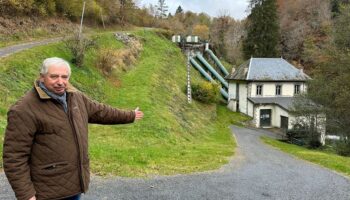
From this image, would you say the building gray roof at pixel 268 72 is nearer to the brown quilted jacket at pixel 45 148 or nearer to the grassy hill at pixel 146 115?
the grassy hill at pixel 146 115

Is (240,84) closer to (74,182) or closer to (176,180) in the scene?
(176,180)

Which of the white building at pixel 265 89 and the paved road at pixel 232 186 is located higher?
the white building at pixel 265 89

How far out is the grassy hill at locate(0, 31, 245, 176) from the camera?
10.9m

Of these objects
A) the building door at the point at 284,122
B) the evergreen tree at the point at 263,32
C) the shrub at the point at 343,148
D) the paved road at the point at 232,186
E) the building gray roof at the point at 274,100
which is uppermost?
the evergreen tree at the point at 263,32

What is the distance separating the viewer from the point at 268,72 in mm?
40531

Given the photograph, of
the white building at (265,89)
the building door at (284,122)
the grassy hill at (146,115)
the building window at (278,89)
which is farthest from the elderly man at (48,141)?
the building window at (278,89)

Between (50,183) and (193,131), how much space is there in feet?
66.3

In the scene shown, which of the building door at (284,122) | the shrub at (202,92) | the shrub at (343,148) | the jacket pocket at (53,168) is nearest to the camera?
the jacket pocket at (53,168)

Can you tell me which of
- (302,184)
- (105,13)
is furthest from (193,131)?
(105,13)

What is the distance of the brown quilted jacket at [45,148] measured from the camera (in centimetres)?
336

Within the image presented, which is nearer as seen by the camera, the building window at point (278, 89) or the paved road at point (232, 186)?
the paved road at point (232, 186)

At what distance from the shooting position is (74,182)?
370 cm

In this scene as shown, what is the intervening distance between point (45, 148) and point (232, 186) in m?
6.21

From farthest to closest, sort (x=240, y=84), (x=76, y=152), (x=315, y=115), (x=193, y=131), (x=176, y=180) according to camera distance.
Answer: (x=240, y=84) < (x=315, y=115) < (x=193, y=131) < (x=176, y=180) < (x=76, y=152)
